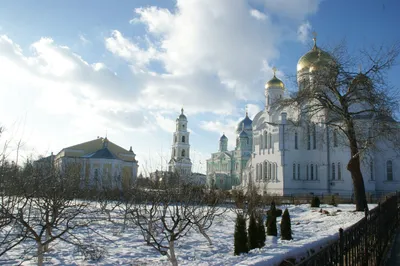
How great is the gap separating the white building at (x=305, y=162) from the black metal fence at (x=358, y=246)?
2310 cm

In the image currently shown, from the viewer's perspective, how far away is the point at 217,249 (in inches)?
485

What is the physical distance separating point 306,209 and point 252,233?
11.8 m

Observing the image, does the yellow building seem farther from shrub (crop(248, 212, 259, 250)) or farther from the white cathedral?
shrub (crop(248, 212, 259, 250))

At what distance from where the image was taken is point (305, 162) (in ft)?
116

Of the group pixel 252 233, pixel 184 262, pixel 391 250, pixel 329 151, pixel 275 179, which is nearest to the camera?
pixel 391 250

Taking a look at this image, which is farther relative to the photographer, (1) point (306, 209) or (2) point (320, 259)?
(1) point (306, 209)

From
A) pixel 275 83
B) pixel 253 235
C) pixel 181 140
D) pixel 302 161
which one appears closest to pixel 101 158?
pixel 181 140

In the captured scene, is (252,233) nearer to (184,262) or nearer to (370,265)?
(184,262)

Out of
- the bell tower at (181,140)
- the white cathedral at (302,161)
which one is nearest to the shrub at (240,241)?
the white cathedral at (302,161)

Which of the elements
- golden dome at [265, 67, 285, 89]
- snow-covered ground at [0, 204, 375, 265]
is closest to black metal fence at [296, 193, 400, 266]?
snow-covered ground at [0, 204, 375, 265]

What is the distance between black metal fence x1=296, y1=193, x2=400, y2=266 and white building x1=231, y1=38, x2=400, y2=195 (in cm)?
2310

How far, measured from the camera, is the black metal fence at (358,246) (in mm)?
3396

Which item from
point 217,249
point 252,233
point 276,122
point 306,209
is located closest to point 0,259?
point 217,249

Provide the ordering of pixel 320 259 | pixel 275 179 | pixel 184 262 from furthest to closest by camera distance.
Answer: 1. pixel 275 179
2. pixel 184 262
3. pixel 320 259
